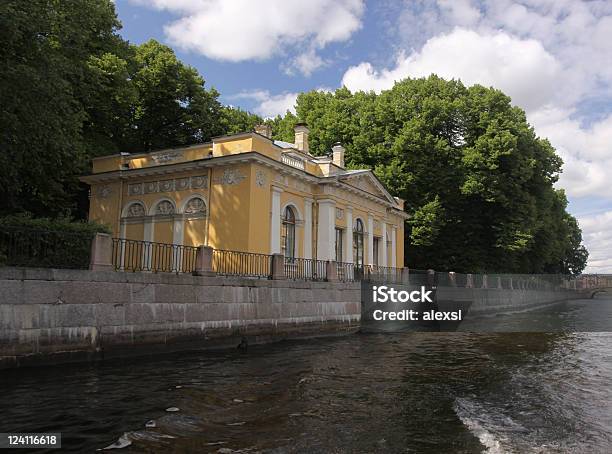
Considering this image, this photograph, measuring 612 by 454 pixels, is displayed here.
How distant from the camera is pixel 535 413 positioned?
24.0ft

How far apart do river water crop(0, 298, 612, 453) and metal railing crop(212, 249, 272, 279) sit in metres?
3.96

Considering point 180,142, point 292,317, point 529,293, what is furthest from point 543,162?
point 292,317

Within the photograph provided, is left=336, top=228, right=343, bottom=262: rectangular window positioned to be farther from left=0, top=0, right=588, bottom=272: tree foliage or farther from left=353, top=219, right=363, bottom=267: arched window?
left=0, top=0, right=588, bottom=272: tree foliage

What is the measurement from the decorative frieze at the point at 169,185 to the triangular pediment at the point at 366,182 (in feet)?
20.5

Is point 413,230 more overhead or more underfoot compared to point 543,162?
more underfoot

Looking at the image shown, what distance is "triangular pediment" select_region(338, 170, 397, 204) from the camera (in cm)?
2322

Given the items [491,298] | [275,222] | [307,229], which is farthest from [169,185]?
[491,298]

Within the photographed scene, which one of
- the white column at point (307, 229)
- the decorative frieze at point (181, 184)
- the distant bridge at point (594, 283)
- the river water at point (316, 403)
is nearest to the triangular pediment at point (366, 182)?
the white column at point (307, 229)

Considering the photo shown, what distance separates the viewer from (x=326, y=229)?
2198 cm

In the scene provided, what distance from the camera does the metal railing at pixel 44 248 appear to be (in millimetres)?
9727

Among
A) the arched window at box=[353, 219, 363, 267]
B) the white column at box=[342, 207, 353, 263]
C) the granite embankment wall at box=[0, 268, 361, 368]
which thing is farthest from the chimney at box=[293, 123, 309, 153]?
the granite embankment wall at box=[0, 268, 361, 368]

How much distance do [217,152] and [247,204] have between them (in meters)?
2.47

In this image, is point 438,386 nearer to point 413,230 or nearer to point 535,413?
point 535,413

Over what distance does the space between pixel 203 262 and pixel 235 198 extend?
18.6 feet
